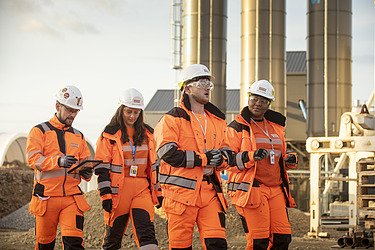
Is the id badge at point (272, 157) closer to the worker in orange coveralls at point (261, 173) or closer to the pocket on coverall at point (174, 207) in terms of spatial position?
the worker in orange coveralls at point (261, 173)

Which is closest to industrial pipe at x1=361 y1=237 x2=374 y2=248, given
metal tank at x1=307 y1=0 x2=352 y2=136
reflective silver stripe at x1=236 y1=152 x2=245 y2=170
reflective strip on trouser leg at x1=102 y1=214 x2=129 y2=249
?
reflective silver stripe at x1=236 y1=152 x2=245 y2=170

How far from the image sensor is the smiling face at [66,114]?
9.08m

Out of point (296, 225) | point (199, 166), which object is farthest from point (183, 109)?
point (296, 225)

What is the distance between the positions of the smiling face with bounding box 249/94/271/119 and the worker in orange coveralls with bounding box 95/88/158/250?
1.29 meters

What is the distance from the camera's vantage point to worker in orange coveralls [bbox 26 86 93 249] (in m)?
8.62

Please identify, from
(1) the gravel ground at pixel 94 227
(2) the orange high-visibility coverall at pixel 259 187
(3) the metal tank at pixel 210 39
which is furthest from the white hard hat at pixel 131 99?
(3) the metal tank at pixel 210 39

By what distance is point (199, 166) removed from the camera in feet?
26.0

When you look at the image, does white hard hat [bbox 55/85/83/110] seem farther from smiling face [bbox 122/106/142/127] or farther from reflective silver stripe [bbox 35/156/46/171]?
reflective silver stripe [bbox 35/156/46/171]

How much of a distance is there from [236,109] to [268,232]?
137 feet

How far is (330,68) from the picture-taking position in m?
32.6

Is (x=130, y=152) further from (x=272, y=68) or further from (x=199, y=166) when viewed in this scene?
(x=272, y=68)

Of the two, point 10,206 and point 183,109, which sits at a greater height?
point 183,109

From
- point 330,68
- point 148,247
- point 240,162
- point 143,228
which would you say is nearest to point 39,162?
point 143,228

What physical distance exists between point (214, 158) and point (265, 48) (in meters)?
24.9
